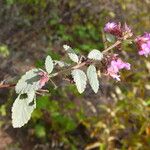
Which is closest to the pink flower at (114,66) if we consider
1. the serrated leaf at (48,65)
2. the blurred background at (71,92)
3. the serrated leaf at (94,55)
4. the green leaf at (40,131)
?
the serrated leaf at (94,55)

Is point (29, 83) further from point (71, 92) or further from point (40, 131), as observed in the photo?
point (71, 92)

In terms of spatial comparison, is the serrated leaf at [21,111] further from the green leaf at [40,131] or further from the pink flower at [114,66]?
the green leaf at [40,131]

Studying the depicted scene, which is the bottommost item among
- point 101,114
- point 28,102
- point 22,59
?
point 28,102

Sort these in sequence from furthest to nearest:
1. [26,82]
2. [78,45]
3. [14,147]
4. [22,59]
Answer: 1. [78,45]
2. [22,59]
3. [14,147]
4. [26,82]

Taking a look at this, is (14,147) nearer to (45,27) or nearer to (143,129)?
(143,129)

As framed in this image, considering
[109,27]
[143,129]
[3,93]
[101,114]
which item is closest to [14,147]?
[3,93]

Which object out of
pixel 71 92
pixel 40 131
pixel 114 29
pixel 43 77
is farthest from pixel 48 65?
pixel 71 92
